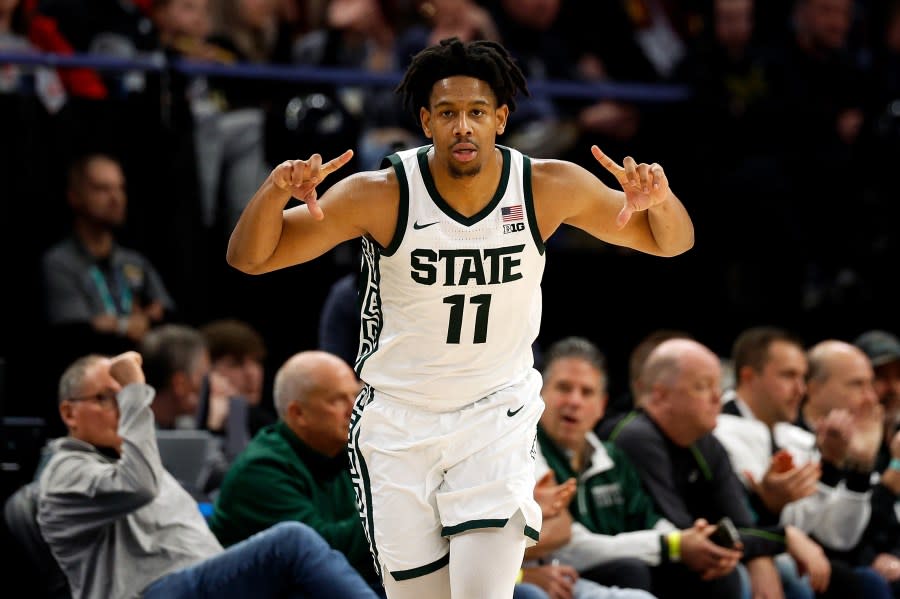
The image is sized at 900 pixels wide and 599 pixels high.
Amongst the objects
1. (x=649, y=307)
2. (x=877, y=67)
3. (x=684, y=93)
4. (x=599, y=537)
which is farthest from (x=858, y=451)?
(x=877, y=67)

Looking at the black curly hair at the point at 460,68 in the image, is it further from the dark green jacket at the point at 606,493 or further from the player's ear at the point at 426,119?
the dark green jacket at the point at 606,493

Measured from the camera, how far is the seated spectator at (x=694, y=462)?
21.6 feet

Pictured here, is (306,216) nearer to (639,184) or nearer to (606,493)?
(639,184)

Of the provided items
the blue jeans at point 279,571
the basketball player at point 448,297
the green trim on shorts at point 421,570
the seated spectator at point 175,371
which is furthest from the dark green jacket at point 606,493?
the green trim on shorts at point 421,570

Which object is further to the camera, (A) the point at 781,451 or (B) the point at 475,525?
(A) the point at 781,451

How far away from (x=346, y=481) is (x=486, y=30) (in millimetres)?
3747

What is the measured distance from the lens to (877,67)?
9641 mm

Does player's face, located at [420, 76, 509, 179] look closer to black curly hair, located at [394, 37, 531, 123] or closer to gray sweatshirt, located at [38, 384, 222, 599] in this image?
black curly hair, located at [394, 37, 531, 123]

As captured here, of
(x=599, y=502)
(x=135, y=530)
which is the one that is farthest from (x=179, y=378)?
(x=599, y=502)

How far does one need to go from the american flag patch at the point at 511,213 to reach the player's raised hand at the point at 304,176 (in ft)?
1.63

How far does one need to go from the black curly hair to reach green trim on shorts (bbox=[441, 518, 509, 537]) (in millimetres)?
1249

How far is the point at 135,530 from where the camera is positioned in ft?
17.7

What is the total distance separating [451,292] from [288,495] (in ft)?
5.62

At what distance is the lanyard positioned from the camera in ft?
24.6
